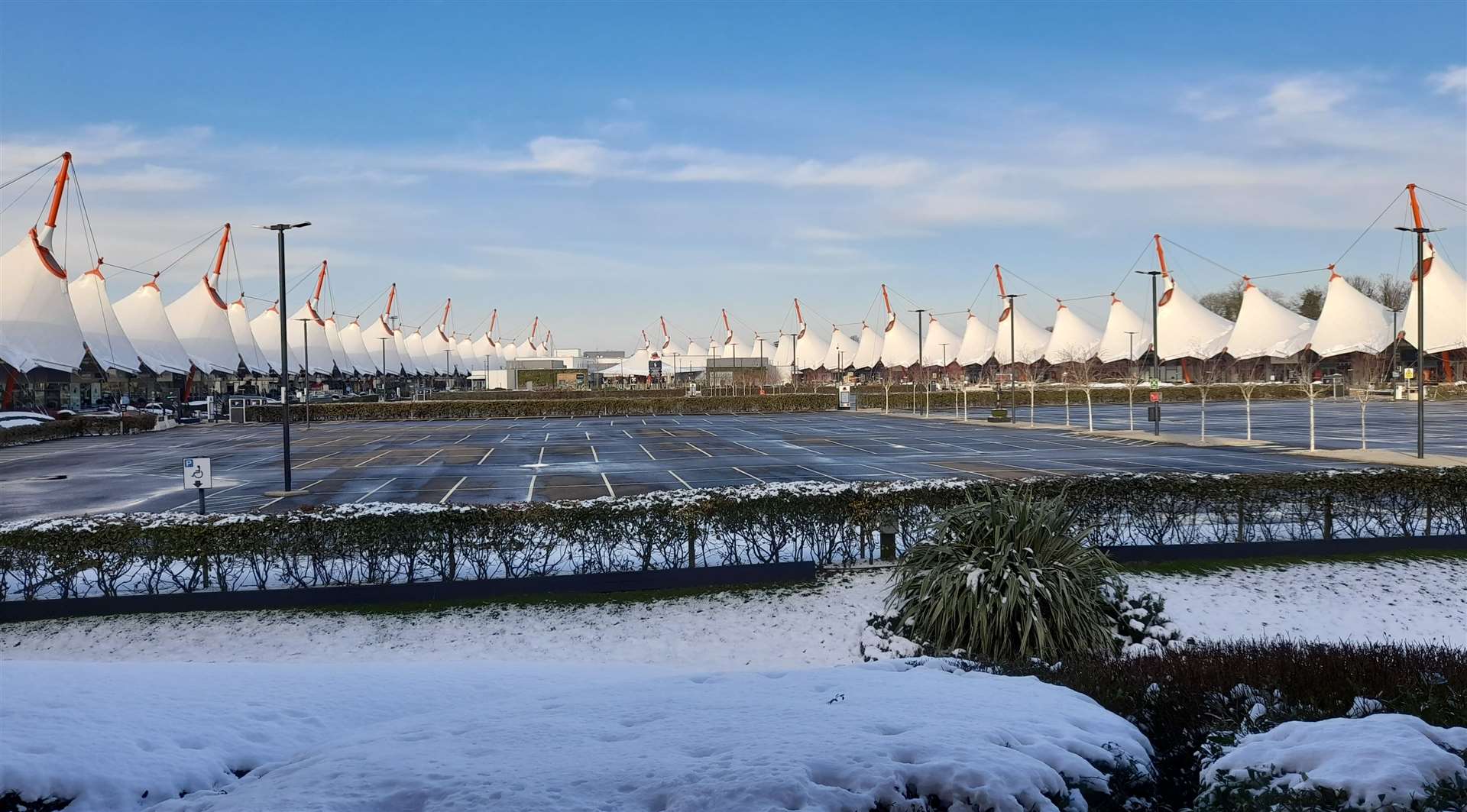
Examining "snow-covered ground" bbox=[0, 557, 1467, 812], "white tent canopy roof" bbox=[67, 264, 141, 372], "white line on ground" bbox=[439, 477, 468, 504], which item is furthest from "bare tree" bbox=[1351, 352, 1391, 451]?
"white tent canopy roof" bbox=[67, 264, 141, 372]

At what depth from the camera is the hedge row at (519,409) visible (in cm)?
6494

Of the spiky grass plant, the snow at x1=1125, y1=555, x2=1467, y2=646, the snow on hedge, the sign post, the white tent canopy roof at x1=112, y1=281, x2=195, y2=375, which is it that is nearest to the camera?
the snow on hedge

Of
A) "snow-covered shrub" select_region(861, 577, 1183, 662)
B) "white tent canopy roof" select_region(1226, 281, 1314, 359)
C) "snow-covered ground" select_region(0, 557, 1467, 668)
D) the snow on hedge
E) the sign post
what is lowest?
"snow-covered ground" select_region(0, 557, 1467, 668)

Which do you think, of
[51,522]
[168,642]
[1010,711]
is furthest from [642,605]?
[51,522]

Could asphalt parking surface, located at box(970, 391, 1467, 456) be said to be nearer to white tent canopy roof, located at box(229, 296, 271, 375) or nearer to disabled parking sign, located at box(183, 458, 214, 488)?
disabled parking sign, located at box(183, 458, 214, 488)

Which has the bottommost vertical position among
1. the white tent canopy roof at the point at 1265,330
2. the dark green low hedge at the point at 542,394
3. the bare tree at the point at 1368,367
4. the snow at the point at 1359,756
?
the snow at the point at 1359,756

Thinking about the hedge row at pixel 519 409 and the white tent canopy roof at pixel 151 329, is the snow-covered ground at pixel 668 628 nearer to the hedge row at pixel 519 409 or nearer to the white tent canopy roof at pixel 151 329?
the hedge row at pixel 519 409

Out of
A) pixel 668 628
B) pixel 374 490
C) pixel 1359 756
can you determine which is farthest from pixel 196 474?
pixel 1359 756

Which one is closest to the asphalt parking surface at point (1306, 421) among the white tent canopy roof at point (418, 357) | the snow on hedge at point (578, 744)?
the snow on hedge at point (578, 744)

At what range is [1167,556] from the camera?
14.8 meters

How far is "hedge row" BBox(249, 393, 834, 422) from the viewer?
64.9 m

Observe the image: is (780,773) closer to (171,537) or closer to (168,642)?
(168,642)

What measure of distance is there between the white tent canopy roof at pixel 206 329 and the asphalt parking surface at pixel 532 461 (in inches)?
2106

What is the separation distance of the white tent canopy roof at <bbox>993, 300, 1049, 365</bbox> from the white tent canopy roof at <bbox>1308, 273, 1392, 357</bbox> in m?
36.3
